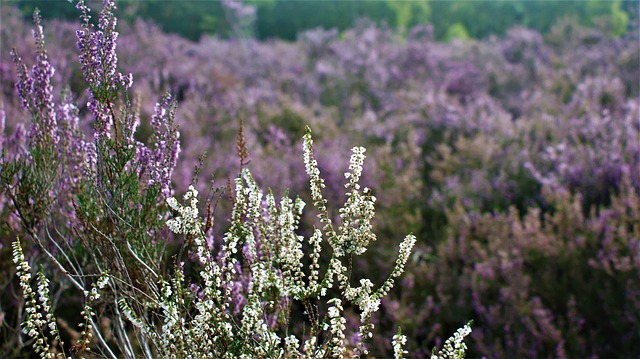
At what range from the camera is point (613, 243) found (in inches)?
153

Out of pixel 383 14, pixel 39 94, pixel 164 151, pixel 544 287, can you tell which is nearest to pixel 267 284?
pixel 164 151

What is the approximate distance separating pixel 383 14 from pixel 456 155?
11813 mm

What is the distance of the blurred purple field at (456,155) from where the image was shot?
3762mm

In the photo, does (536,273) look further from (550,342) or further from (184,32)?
(184,32)

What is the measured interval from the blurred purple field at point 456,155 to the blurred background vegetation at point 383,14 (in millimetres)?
4042

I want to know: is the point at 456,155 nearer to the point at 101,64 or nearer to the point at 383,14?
the point at 101,64

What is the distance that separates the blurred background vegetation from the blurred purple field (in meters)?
4.04

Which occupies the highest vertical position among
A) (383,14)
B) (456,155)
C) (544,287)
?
(383,14)

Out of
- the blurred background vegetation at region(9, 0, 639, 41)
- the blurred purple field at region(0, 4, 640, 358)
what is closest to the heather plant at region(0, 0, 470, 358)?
the blurred purple field at region(0, 4, 640, 358)

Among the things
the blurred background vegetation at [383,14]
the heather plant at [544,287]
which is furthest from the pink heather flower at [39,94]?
the blurred background vegetation at [383,14]

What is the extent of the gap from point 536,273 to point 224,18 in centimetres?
1419

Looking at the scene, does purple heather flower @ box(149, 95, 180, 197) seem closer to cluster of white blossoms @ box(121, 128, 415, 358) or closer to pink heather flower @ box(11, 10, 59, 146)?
cluster of white blossoms @ box(121, 128, 415, 358)

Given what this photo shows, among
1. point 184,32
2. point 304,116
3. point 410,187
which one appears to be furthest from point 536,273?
point 184,32

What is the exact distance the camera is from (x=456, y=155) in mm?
6508
